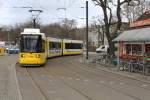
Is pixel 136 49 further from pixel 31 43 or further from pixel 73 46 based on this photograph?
pixel 73 46

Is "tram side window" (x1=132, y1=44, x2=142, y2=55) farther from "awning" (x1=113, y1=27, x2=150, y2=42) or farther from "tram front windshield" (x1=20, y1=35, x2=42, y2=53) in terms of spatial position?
"tram front windshield" (x1=20, y1=35, x2=42, y2=53)

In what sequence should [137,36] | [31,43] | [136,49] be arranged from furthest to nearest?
[31,43]
[136,49]
[137,36]

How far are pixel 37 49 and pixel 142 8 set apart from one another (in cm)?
3926

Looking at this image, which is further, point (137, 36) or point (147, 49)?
point (147, 49)

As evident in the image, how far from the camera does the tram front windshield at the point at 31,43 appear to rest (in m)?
39.0

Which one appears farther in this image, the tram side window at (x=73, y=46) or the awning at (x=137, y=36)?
the tram side window at (x=73, y=46)

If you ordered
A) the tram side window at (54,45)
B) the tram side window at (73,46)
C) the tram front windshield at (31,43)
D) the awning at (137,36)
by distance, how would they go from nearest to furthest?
the awning at (137,36) < the tram front windshield at (31,43) < the tram side window at (54,45) < the tram side window at (73,46)

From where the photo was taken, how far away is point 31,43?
39.2m

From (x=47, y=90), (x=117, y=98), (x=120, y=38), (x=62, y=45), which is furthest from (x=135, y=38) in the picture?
(x=62, y=45)

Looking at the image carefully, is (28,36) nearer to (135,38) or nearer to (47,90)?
(135,38)

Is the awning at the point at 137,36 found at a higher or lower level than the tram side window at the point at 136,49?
higher

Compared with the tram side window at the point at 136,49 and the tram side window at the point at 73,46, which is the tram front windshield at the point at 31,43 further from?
the tram side window at the point at 73,46

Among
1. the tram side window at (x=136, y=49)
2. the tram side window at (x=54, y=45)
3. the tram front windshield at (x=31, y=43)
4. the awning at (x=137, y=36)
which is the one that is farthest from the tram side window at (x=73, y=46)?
the tram side window at (x=136, y=49)

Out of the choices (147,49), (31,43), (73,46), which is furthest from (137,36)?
(73,46)
